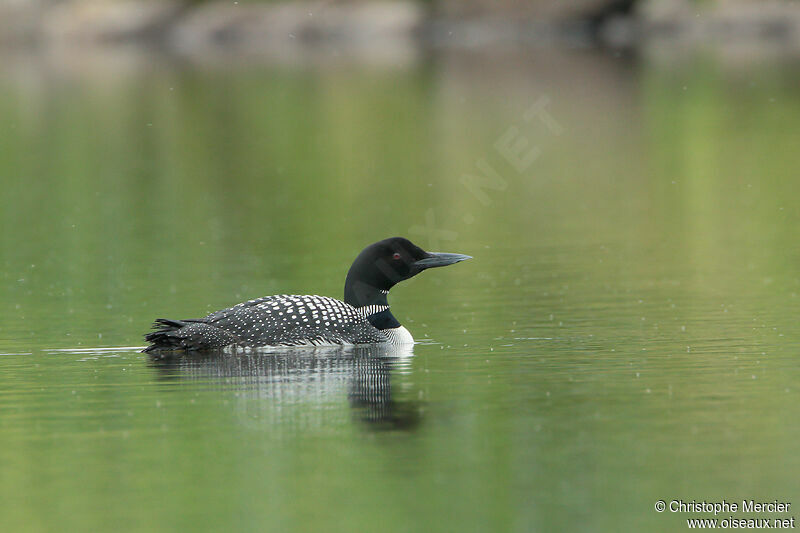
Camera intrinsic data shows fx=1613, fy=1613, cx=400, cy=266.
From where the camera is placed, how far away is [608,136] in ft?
97.0

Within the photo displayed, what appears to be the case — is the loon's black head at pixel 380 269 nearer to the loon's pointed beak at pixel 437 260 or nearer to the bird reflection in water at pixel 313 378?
the loon's pointed beak at pixel 437 260

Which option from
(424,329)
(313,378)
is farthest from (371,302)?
(313,378)

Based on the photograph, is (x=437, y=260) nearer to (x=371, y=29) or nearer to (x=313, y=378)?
(x=313, y=378)

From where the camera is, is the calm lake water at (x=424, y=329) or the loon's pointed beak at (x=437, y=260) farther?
the loon's pointed beak at (x=437, y=260)

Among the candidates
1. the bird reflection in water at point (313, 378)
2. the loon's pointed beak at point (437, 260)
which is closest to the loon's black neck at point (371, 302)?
the bird reflection in water at point (313, 378)

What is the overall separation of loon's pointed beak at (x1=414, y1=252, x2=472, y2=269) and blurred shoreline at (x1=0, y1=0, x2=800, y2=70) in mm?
41889

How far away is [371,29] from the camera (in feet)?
242

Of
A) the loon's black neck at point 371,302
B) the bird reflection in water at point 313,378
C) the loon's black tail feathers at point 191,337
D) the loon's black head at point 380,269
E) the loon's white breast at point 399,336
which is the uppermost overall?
the loon's black head at point 380,269

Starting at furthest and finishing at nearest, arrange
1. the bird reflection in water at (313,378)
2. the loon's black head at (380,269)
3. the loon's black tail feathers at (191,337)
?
the loon's black head at (380,269) < the loon's black tail feathers at (191,337) < the bird reflection in water at (313,378)

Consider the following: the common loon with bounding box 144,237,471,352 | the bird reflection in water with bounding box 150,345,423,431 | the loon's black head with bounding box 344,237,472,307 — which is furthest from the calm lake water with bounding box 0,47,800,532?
the loon's black head with bounding box 344,237,472,307

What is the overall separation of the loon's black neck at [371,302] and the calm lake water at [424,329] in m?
0.31

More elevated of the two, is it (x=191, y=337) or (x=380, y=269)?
(x=380, y=269)

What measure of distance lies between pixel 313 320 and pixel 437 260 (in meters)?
1.21

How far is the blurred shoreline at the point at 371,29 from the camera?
62750 millimetres
